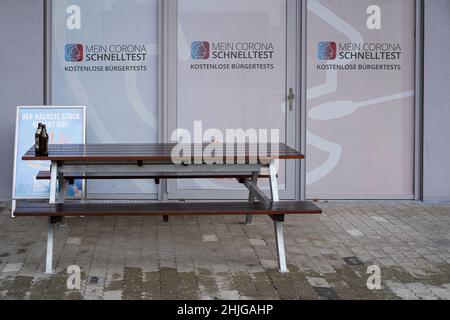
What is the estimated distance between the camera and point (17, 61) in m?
7.72

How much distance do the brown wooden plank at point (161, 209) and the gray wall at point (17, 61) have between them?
2820mm

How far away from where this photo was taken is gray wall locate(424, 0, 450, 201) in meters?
7.83

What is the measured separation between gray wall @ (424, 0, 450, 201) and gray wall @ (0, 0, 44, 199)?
13.9ft

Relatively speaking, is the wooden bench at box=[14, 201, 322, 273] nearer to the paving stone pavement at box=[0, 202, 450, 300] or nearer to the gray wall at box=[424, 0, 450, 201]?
the paving stone pavement at box=[0, 202, 450, 300]

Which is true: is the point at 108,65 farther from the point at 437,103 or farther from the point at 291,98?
the point at 437,103

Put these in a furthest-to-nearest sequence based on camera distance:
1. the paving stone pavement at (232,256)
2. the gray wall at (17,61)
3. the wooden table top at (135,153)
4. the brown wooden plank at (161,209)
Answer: the gray wall at (17,61) < the wooden table top at (135,153) < the brown wooden plank at (161,209) < the paving stone pavement at (232,256)

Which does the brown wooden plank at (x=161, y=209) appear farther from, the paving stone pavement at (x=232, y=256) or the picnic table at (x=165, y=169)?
the paving stone pavement at (x=232, y=256)

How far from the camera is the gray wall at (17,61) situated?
7695mm

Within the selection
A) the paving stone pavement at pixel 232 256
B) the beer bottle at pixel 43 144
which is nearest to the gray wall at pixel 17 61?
the paving stone pavement at pixel 232 256

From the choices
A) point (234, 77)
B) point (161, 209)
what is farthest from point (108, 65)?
point (161, 209)

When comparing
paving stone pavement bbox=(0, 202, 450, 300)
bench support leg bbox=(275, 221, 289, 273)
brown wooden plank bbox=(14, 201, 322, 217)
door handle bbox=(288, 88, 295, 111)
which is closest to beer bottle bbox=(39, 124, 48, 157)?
brown wooden plank bbox=(14, 201, 322, 217)

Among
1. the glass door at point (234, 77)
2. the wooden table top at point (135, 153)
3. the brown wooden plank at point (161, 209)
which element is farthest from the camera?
the glass door at point (234, 77)

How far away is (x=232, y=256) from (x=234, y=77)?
276 cm
